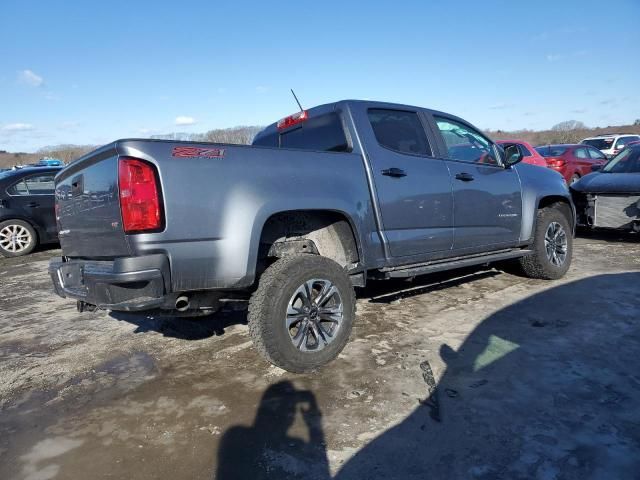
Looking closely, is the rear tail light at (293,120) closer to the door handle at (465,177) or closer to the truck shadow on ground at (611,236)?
the door handle at (465,177)

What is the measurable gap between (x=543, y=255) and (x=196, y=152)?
4137 mm

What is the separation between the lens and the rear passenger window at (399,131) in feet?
12.6

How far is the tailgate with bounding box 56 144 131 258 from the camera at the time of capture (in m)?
2.73

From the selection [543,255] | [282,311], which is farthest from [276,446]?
[543,255]

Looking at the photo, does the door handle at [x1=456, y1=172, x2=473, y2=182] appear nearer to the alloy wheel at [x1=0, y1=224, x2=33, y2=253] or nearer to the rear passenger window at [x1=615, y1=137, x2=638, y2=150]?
the alloy wheel at [x1=0, y1=224, x2=33, y2=253]

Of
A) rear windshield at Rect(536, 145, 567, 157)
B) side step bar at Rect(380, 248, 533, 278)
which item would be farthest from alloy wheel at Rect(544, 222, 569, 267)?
rear windshield at Rect(536, 145, 567, 157)

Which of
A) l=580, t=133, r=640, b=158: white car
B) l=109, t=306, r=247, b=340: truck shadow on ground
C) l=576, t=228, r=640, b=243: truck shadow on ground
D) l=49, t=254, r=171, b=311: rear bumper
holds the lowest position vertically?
l=109, t=306, r=247, b=340: truck shadow on ground

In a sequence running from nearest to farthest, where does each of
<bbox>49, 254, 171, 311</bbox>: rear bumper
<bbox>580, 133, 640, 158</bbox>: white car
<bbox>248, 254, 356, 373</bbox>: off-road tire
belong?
1. <bbox>49, 254, 171, 311</bbox>: rear bumper
2. <bbox>248, 254, 356, 373</bbox>: off-road tire
3. <bbox>580, 133, 640, 158</bbox>: white car

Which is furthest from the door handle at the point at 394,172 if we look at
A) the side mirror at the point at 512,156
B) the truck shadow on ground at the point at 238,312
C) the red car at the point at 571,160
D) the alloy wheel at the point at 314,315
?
the red car at the point at 571,160

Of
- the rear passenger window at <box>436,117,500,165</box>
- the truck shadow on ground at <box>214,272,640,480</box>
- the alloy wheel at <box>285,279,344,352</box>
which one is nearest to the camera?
the truck shadow on ground at <box>214,272,640,480</box>

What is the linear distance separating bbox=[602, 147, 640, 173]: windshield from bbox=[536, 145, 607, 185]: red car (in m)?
5.38

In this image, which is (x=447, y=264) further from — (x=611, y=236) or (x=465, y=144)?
(x=611, y=236)

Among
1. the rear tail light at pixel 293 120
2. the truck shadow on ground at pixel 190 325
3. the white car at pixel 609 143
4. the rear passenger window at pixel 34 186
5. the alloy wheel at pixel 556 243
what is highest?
the white car at pixel 609 143

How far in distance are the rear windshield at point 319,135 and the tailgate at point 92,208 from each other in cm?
166
